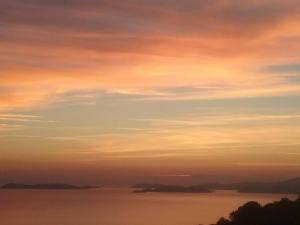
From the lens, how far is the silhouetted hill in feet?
94.1

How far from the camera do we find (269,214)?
29.4m

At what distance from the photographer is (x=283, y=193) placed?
163m

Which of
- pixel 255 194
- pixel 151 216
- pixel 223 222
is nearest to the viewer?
pixel 223 222

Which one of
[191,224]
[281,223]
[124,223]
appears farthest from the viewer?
[124,223]

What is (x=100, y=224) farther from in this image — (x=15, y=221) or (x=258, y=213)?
(x=258, y=213)

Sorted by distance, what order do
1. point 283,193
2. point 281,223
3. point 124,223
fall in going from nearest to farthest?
point 281,223
point 124,223
point 283,193

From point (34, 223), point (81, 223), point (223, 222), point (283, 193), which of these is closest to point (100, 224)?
point (81, 223)

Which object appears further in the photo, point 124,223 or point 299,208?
point 124,223

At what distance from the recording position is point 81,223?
8675 centimetres

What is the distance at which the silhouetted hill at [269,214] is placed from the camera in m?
28.7

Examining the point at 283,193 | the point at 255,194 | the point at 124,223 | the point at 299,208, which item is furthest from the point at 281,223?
the point at 255,194

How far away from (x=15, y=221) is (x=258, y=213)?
6207cm

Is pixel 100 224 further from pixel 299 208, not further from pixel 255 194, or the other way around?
pixel 255 194

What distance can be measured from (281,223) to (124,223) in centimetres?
5974
